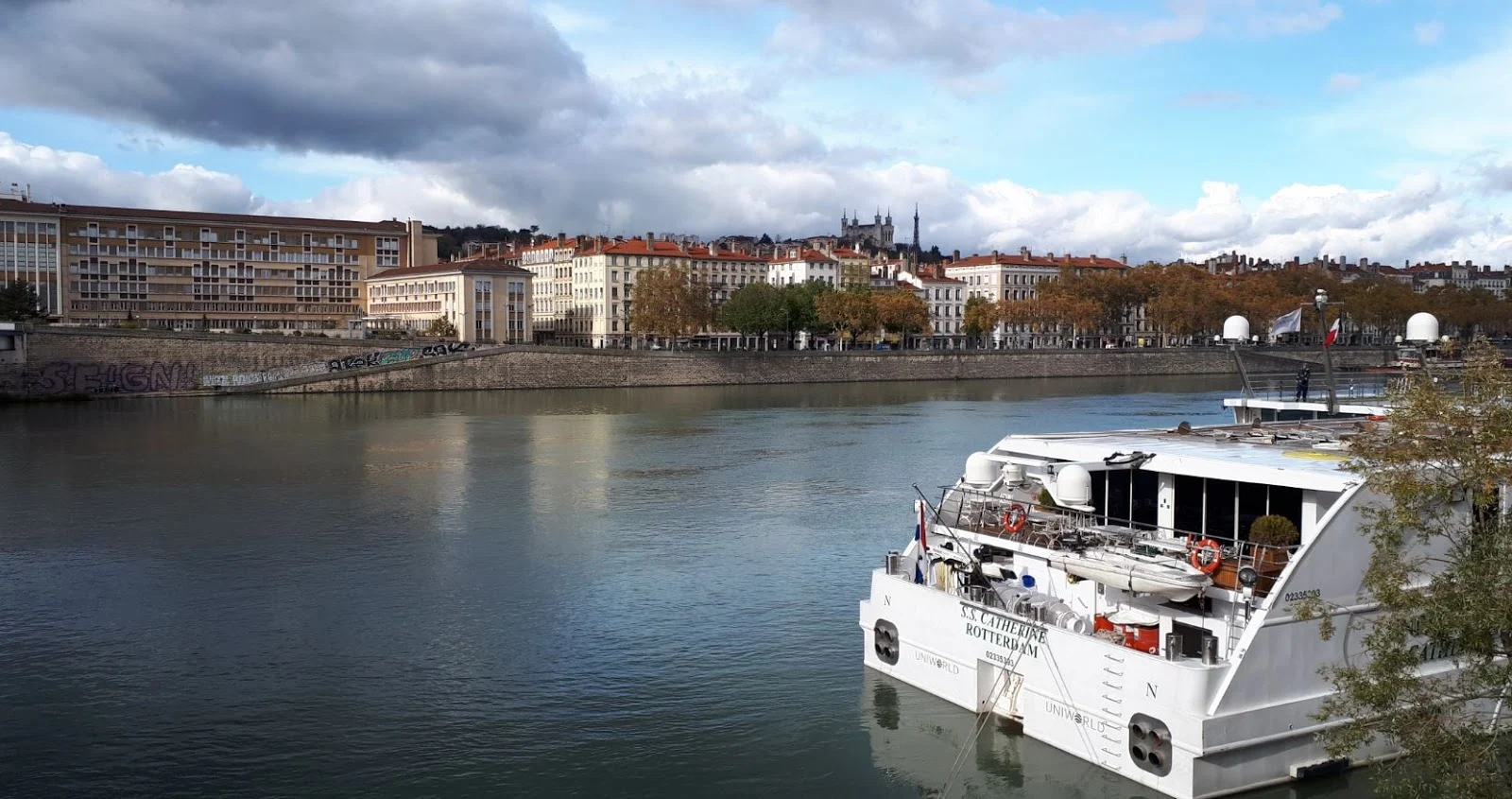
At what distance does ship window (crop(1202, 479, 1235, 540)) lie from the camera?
1323 cm

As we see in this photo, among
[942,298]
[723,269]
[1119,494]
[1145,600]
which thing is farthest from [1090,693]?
[942,298]

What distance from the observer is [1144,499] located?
14.0 metres

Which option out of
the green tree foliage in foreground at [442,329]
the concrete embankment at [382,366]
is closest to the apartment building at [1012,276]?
the concrete embankment at [382,366]

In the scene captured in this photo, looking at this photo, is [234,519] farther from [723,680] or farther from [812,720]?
[812,720]

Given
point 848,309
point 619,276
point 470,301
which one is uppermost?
point 619,276

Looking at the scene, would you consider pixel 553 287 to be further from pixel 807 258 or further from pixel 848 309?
pixel 848 309

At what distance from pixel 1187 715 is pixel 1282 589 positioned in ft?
4.63

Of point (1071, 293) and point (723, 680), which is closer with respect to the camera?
point (723, 680)

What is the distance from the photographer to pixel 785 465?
1469 inches

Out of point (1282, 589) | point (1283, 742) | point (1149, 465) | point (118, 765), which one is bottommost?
point (118, 765)

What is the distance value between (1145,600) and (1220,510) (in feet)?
5.39

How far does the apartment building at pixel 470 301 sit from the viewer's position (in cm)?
9350

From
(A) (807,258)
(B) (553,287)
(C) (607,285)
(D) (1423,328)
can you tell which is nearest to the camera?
(D) (1423,328)

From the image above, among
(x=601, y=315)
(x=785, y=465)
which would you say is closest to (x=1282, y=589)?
(x=785, y=465)
